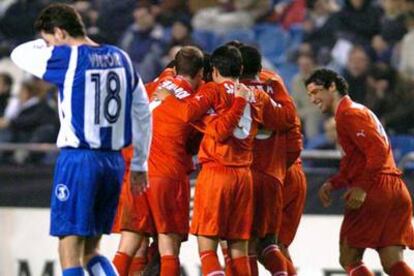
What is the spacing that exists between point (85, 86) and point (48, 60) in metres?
0.27

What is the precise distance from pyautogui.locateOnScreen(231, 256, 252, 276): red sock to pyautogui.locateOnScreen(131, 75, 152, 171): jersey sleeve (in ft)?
4.80

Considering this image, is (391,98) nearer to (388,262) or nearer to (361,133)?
(388,262)

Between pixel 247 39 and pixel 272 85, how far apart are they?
18.5 feet

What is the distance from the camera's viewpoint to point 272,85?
35.9ft

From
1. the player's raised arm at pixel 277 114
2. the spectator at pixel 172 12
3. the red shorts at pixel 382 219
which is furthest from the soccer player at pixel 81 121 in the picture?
the spectator at pixel 172 12

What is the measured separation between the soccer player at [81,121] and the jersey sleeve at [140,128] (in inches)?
2.4

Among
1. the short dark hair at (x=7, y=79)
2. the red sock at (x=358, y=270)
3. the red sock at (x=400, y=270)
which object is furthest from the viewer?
the short dark hair at (x=7, y=79)

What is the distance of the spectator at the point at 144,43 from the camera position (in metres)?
16.2

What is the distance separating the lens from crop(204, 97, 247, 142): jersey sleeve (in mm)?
10312

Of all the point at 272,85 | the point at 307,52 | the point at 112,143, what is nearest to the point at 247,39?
the point at 307,52

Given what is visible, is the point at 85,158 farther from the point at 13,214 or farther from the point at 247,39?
the point at 247,39

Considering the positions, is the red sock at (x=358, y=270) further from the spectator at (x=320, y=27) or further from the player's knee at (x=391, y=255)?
the spectator at (x=320, y=27)

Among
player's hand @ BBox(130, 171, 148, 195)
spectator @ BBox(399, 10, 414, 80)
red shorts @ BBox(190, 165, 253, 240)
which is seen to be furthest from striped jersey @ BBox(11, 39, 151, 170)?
spectator @ BBox(399, 10, 414, 80)

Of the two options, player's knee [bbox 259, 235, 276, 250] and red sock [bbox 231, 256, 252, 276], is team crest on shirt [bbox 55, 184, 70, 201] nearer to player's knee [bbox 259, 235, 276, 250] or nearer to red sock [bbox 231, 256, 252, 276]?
red sock [bbox 231, 256, 252, 276]
